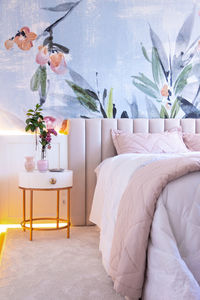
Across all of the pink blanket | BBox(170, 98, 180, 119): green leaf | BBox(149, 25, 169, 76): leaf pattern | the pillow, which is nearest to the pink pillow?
the pillow

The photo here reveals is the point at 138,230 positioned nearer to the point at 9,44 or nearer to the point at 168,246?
the point at 168,246

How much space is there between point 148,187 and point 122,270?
38cm

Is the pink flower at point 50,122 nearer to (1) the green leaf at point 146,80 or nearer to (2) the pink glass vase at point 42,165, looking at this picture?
(2) the pink glass vase at point 42,165

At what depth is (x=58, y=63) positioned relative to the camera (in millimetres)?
3621

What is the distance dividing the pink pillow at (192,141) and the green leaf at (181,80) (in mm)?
496

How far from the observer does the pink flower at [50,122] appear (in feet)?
11.8

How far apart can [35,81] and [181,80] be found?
1.46m

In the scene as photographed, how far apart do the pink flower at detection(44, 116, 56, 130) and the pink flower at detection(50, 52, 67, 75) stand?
0.45 m

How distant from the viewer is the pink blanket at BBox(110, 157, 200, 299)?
164cm

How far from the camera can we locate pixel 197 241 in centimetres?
153

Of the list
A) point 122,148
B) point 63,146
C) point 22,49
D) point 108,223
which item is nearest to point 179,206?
point 108,223

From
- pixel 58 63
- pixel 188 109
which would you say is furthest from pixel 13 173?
pixel 188 109

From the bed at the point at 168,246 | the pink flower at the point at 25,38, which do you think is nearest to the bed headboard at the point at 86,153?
the pink flower at the point at 25,38

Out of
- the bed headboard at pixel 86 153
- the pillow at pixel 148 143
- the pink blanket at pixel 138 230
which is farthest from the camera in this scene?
the bed headboard at pixel 86 153
